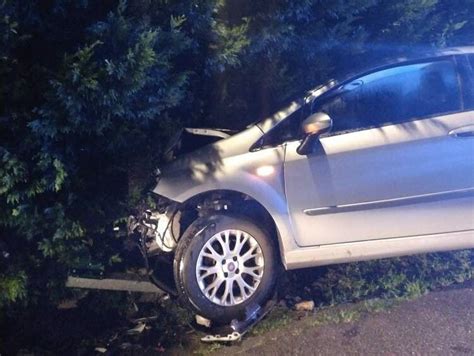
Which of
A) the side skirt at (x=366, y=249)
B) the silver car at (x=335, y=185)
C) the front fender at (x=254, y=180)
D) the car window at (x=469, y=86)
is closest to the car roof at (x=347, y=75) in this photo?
the silver car at (x=335, y=185)

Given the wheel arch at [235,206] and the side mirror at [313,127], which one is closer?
the side mirror at [313,127]

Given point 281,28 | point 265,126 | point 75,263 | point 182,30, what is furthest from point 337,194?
point 75,263

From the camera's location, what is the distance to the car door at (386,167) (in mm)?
3955

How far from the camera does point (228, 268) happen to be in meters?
3.98

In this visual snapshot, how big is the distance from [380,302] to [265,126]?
1.64 metres

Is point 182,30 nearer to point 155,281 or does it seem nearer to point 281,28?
point 281,28

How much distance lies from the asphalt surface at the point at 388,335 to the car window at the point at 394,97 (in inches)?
56.9

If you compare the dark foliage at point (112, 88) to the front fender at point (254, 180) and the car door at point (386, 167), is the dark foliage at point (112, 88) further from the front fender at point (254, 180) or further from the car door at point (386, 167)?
the car door at point (386, 167)

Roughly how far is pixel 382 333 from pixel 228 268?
1199 millimetres

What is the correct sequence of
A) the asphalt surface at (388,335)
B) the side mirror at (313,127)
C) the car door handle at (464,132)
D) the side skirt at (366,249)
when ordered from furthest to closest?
the side skirt at (366,249) → the car door handle at (464,132) → the side mirror at (313,127) → the asphalt surface at (388,335)

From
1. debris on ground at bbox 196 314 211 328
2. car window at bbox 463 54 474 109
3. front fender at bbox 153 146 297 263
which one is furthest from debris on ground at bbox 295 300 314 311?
car window at bbox 463 54 474 109

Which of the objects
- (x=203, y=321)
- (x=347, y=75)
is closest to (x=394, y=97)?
(x=347, y=75)

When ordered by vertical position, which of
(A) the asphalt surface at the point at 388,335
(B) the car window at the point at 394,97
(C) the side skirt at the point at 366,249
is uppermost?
(B) the car window at the point at 394,97

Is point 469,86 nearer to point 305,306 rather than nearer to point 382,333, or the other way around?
point 382,333
